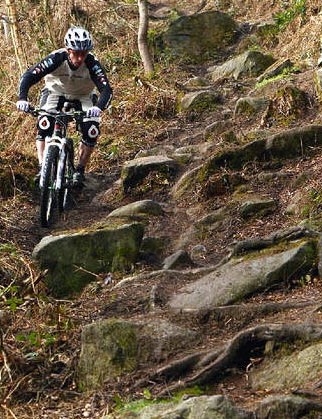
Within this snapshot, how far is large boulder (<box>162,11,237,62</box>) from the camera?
52.6 feet

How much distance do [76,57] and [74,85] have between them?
515 mm

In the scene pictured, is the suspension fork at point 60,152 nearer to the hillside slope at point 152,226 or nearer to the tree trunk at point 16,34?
the hillside slope at point 152,226

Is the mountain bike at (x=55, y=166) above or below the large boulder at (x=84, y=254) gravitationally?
above

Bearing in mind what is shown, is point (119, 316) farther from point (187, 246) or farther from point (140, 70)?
point (140, 70)

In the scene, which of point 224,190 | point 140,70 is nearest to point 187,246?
point 224,190

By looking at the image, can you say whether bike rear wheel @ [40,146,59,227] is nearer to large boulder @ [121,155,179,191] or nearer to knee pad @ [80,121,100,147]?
knee pad @ [80,121,100,147]

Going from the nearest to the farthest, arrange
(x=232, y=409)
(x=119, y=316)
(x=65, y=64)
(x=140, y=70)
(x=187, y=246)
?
(x=232, y=409)
(x=119, y=316)
(x=187, y=246)
(x=65, y=64)
(x=140, y=70)

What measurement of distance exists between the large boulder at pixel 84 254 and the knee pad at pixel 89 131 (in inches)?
88.5

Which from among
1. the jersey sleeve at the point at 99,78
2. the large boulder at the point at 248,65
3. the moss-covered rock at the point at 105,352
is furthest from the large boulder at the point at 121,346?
the large boulder at the point at 248,65

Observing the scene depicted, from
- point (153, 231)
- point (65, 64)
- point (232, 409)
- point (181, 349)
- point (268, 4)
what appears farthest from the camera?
point (268, 4)

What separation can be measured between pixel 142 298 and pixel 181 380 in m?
1.38

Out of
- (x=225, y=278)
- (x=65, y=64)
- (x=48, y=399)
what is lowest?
(x=48, y=399)

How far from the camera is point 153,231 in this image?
7.37m

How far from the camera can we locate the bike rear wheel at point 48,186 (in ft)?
24.7
